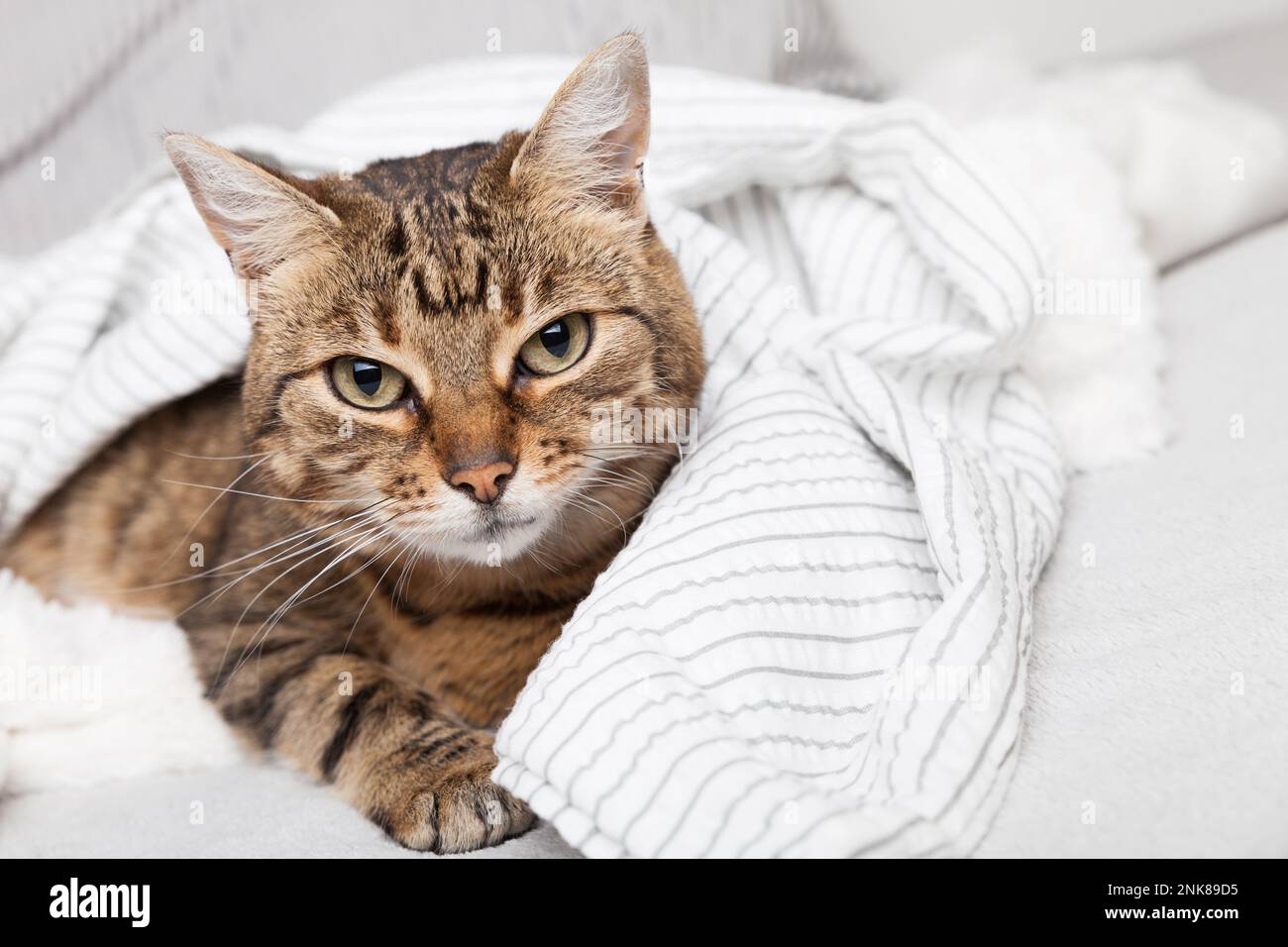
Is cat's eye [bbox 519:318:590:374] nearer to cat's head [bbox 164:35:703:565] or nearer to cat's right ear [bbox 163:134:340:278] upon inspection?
cat's head [bbox 164:35:703:565]

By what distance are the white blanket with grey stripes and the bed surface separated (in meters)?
0.05

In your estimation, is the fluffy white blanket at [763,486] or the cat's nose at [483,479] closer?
the fluffy white blanket at [763,486]

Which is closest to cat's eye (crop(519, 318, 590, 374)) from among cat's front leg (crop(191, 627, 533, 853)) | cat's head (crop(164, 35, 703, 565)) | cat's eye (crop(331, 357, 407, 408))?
cat's head (crop(164, 35, 703, 565))

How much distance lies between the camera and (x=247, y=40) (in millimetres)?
1925

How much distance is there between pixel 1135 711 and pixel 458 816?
573 mm

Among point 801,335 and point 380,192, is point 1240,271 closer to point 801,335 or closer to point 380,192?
point 801,335

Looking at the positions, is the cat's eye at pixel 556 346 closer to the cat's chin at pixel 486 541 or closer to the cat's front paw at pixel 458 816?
the cat's chin at pixel 486 541

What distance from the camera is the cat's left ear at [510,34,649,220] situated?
38.1 inches

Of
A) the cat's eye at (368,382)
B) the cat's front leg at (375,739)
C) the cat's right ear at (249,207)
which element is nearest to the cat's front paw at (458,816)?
the cat's front leg at (375,739)

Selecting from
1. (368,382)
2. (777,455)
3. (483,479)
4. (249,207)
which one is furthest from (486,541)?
(249,207)

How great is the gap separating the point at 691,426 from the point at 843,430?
161 mm

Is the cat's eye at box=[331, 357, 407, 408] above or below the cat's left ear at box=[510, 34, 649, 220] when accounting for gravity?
below

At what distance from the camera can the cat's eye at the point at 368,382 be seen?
977 millimetres
